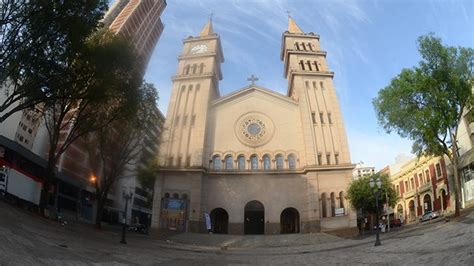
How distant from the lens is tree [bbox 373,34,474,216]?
87.4 ft

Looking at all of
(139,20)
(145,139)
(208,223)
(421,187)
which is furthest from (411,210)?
(139,20)

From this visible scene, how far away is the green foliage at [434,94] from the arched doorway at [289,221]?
14.4m

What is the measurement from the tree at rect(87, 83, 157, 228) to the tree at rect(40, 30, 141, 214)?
110 inches

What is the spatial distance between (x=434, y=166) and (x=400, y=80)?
20.8 m

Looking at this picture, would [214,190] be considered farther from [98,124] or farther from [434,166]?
[434,166]

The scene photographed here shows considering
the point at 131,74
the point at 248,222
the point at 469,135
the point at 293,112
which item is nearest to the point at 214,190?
the point at 248,222

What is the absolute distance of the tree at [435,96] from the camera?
26.6 meters

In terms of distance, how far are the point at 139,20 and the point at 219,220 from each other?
53.6 m

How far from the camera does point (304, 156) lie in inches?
1526

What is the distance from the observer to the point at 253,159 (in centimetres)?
3969

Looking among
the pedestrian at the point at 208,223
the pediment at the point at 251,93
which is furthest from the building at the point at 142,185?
the pediment at the point at 251,93

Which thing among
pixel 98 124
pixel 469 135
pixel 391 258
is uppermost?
pixel 469 135

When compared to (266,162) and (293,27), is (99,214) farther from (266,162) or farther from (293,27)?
(293,27)

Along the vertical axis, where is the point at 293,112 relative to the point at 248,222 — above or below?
above
